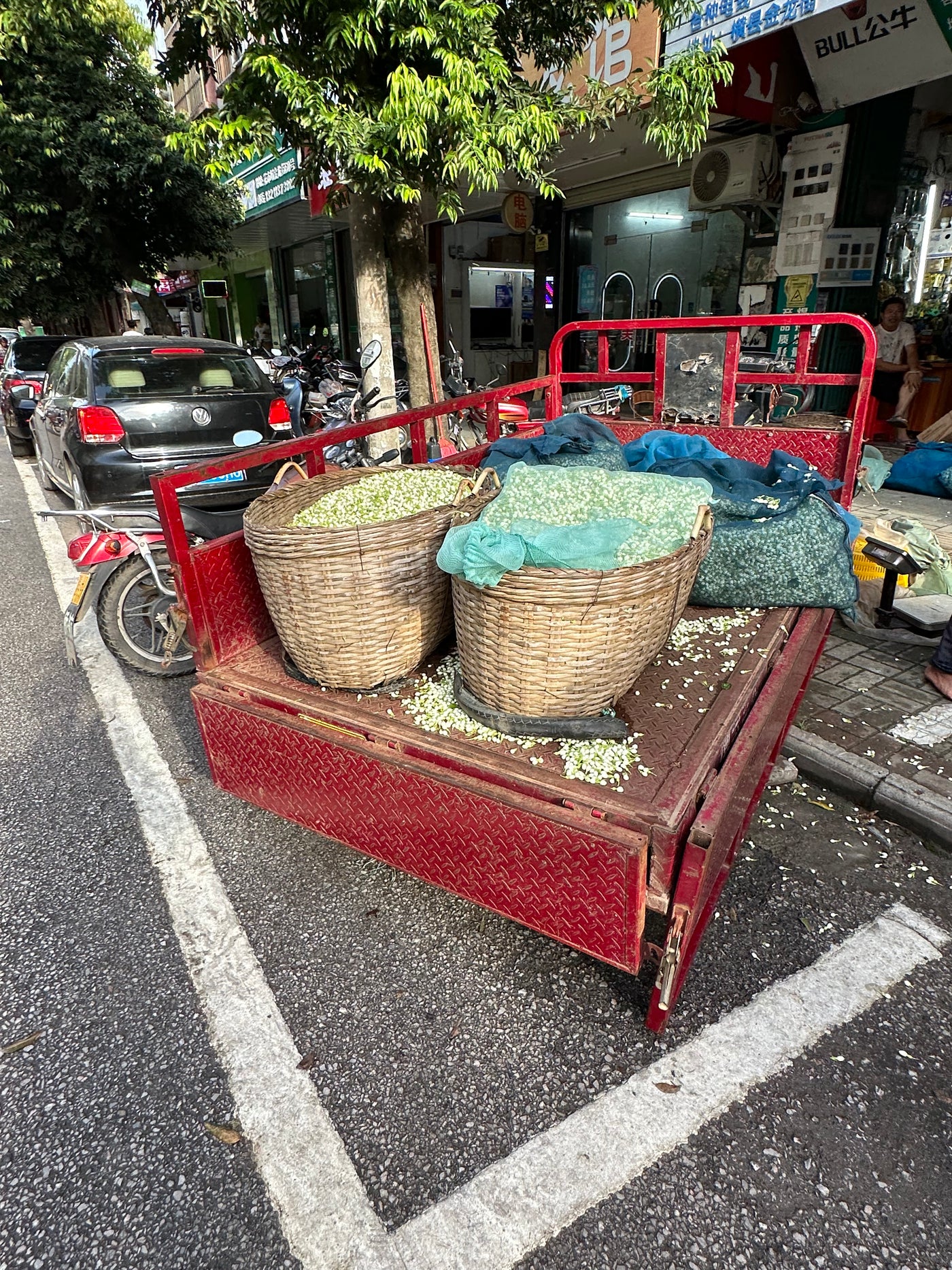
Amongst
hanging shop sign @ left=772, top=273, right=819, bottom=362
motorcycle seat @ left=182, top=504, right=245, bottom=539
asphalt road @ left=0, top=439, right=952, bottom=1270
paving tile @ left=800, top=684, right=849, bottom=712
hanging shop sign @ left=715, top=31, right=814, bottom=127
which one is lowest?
asphalt road @ left=0, top=439, right=952, bottom=1270

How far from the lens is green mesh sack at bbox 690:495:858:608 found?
118 inches

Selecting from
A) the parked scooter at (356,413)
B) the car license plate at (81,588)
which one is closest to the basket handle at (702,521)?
the car license plate at (81,588)

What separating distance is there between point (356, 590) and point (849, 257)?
28.5 ft

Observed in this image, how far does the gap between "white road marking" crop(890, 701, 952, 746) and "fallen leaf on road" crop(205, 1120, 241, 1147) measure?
303cm

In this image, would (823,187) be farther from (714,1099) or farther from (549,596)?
(714,1099)

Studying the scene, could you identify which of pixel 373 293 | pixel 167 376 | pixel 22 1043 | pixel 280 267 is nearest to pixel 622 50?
pixel 373 293

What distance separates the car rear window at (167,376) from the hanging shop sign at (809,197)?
630cm

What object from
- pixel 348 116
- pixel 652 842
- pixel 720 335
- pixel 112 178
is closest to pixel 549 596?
pixel 652 842

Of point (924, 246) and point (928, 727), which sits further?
point (924, 246)

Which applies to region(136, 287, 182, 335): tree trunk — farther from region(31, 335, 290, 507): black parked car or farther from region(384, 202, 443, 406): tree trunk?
region(31, 335, 290, 507): black parked car

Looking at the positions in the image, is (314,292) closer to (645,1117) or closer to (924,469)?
(924,469)

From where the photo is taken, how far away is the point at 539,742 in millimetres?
2139

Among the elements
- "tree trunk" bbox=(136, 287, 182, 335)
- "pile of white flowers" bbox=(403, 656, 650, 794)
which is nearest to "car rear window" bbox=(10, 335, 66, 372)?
"tree trunk" bbox=(136, 287, 182, 335)

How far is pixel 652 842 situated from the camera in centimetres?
178
